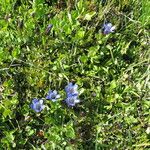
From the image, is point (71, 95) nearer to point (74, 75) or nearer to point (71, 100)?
point (71, 100)

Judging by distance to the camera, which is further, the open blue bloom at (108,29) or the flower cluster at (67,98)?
the open blue bloom at (108,29)

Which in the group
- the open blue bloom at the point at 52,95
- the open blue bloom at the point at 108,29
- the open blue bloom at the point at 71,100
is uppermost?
the open blue bloom at the point at 108,29

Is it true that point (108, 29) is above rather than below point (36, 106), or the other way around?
above

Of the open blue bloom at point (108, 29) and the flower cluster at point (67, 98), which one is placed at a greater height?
the open blue bloom at point (108, 29)

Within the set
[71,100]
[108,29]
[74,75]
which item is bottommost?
[71,100]

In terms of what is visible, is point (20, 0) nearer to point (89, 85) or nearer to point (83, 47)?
point (83, 47)

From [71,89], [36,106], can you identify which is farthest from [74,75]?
[36,106]

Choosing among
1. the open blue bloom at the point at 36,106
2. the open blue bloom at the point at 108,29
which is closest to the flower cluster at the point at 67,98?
the open blue bloom at the point at 36,106

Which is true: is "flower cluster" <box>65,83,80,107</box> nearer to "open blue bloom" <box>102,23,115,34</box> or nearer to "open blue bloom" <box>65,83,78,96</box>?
"open blue bloom" <box>65,83,78,96</box>

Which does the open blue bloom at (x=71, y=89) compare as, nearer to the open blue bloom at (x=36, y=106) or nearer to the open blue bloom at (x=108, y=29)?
the open blue bloom at (x=36, y=106)
